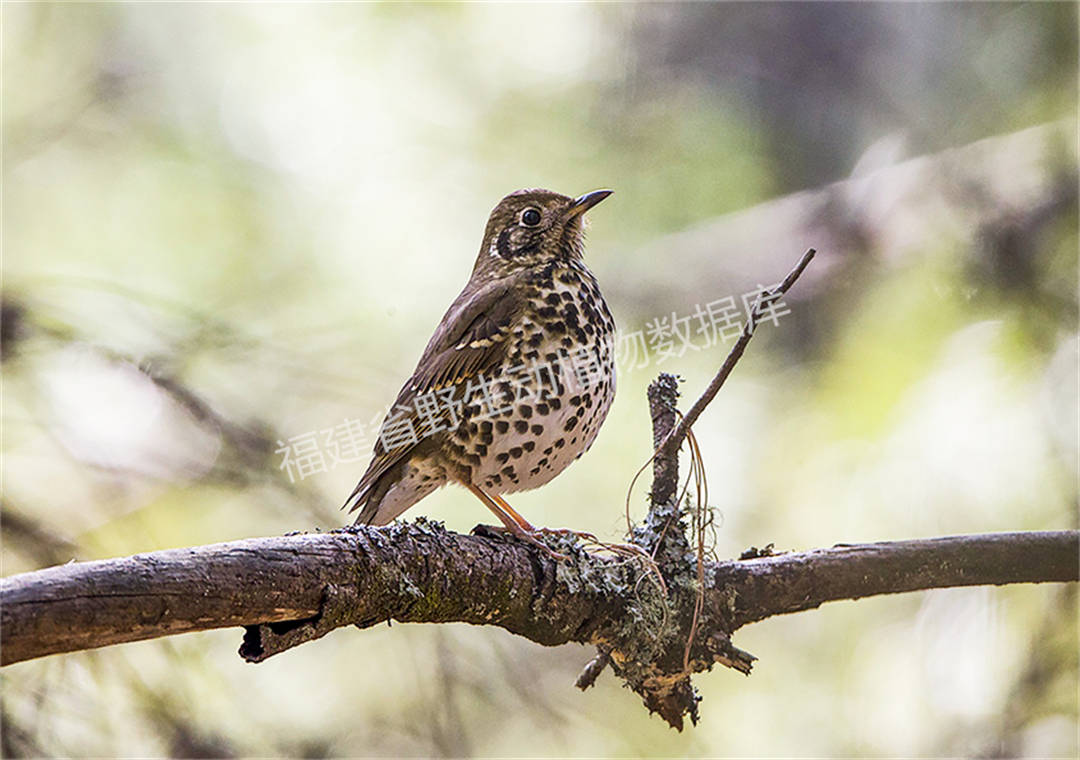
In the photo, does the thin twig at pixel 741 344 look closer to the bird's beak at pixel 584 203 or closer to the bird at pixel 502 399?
the bird at pixel 502 399

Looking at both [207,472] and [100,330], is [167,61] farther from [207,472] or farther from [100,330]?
[207,472]

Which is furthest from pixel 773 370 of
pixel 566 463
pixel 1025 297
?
pixel 566 463

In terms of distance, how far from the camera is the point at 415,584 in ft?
5.90

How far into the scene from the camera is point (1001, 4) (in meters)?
3.76

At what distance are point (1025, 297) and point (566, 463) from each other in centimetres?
173

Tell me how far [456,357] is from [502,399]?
20 centimetres

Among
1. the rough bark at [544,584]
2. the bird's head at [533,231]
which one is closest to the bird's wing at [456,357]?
the bird's head at [533,231]

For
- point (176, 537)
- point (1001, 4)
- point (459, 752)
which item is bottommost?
point (459, 752)

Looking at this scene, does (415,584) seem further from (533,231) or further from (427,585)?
(533,231)

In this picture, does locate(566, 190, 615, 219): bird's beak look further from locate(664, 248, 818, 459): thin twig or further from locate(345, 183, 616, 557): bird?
locate(664, 248, 818, 459): thin twig

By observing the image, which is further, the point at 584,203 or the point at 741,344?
the point at 584,203

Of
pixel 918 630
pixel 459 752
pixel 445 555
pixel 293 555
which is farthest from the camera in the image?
pixel 918 630

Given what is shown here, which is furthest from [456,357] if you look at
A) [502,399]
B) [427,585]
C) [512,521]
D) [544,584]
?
[427,585]

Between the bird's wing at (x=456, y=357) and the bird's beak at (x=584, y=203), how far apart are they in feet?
1.01
